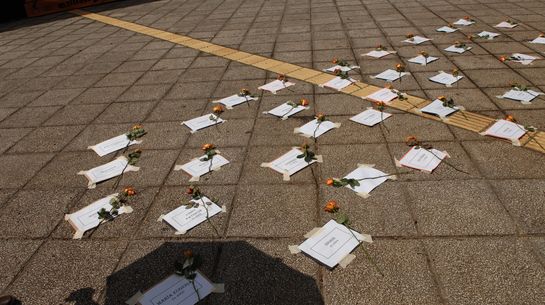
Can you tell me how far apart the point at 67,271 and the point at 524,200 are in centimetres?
366

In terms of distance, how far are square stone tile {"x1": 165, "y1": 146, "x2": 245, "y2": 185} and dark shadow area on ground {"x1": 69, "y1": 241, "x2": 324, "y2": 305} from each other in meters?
0.85

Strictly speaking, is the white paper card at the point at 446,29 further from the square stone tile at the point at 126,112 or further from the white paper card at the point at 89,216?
the white paper card at the point at 89,216

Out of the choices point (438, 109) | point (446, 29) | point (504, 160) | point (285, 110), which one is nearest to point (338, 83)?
point (285, 110)

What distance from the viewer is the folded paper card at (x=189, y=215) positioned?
324 cm

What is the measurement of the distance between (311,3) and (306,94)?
6741mm

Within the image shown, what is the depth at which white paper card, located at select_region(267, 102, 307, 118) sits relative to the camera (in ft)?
16.1

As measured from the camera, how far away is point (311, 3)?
11164 mm

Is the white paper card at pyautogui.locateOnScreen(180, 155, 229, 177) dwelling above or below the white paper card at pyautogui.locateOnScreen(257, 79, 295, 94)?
below

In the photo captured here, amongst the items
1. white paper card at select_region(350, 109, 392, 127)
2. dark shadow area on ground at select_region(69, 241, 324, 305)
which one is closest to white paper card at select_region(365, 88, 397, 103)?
white paper card at select_region(350, 109, 392, 127)

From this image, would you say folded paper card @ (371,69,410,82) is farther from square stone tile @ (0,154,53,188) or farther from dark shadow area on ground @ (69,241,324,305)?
square stone tile @ (0,154,53,188)

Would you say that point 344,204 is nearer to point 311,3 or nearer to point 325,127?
point 325,127

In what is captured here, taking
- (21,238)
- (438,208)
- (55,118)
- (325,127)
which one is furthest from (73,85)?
(438,208)

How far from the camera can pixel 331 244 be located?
2916 mm

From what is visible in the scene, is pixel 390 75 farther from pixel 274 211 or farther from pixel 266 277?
pixel 266 277
